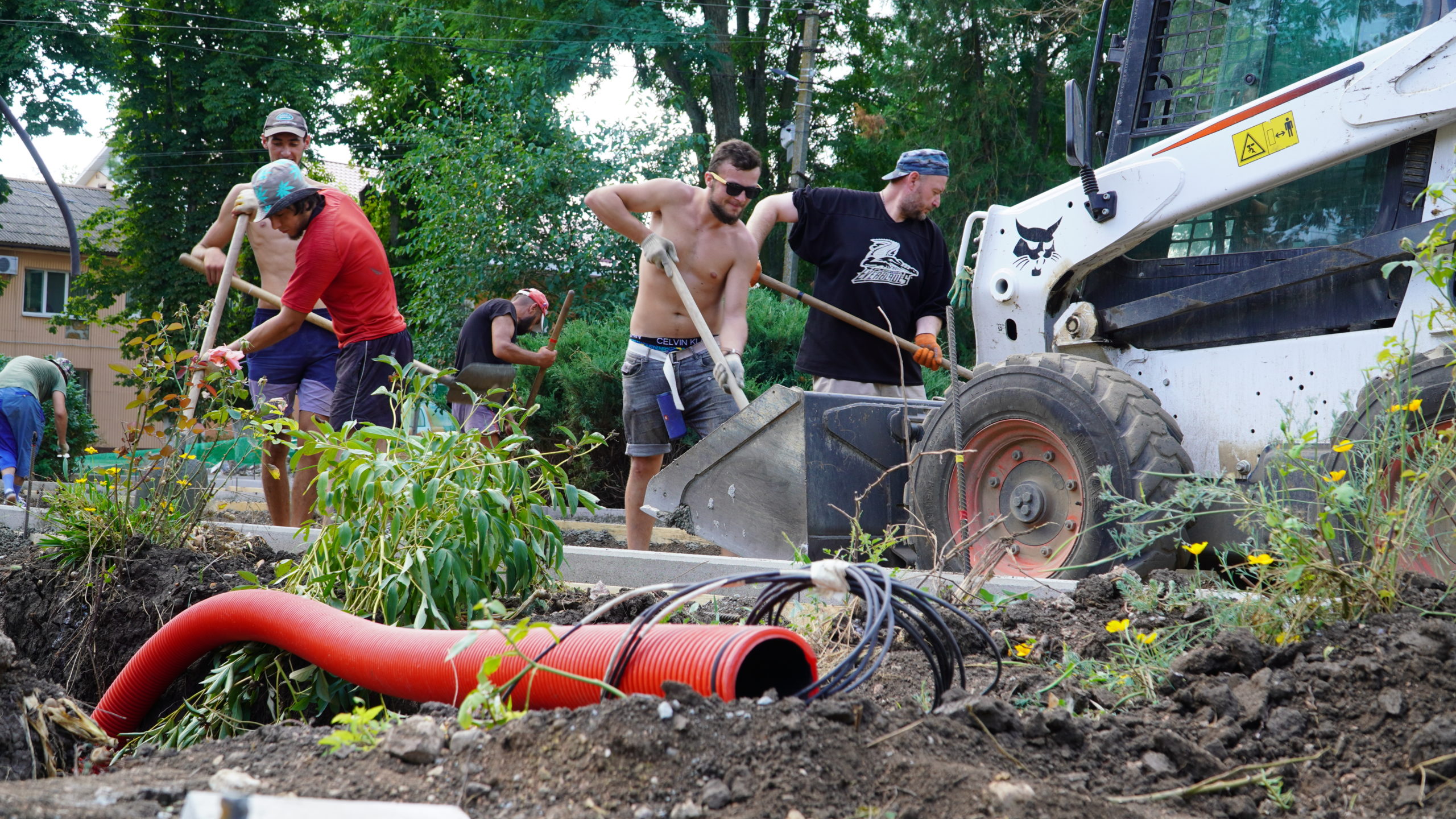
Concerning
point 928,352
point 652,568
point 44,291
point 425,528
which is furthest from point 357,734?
point 44,291

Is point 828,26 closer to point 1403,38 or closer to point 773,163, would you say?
point 773,163

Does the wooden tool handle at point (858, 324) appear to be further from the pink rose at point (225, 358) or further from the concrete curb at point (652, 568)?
the pink rose at point (225, 358)

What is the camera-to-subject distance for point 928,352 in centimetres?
552

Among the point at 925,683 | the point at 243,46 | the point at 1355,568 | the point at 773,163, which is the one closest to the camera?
the point at 1355,568

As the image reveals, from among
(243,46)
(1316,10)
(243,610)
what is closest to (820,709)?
(243,610)

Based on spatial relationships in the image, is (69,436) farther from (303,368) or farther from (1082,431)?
(1082,431)

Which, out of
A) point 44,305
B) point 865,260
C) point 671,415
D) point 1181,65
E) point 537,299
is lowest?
point 671,415

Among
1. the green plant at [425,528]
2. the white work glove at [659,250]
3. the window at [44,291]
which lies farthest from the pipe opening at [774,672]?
the window at [44,291]

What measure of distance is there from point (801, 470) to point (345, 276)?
240 cm

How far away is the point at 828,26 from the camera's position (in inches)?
789

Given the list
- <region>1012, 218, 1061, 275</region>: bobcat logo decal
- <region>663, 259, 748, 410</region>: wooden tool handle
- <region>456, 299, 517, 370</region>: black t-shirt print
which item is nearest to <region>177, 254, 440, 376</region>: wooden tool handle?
<region>663, 259, 748, 410</region>: wooden tool handle

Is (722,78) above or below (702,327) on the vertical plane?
above

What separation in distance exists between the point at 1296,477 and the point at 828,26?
17.9 m

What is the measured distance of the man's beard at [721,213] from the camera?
212 inches
